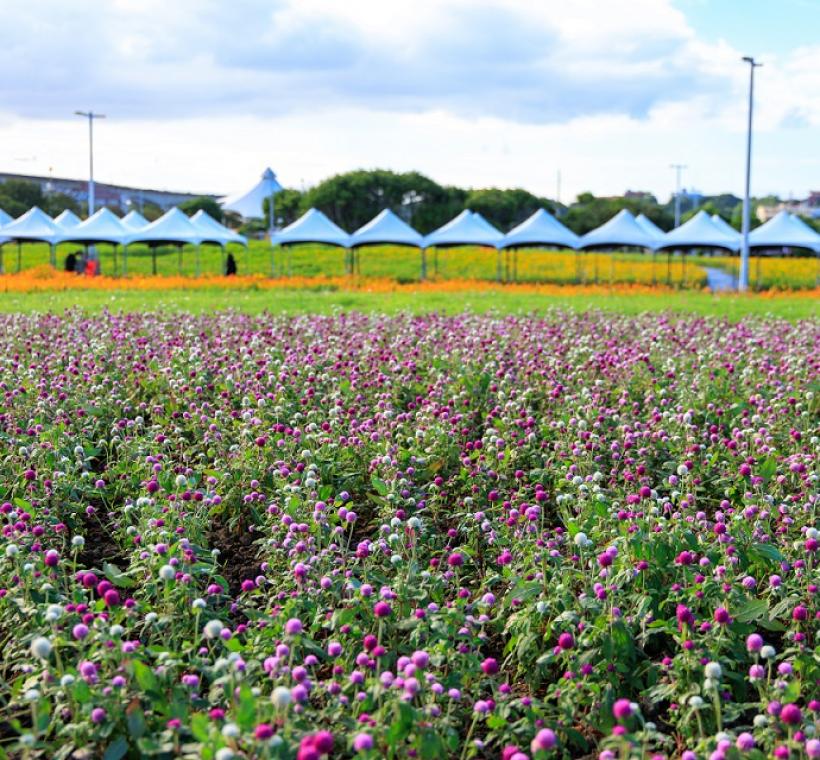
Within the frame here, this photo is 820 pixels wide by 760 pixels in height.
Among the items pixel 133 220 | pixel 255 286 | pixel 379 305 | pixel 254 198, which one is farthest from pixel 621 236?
pixel 254 198

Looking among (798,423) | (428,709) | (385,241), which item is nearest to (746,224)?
(385,241)

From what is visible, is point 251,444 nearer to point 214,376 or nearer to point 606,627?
point 214,376

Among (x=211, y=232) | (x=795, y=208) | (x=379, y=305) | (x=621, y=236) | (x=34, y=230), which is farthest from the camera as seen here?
(x=795, y=208)

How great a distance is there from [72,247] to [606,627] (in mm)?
59658

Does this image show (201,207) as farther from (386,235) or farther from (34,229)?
(386,235)

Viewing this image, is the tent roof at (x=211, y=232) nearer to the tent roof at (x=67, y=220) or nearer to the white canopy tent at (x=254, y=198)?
the tent roof at (x=67, y=220)

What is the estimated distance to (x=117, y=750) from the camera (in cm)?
283

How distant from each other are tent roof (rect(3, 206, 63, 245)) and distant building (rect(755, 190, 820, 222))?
300 feet

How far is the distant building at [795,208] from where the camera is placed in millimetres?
122719

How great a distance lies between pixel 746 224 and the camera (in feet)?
103

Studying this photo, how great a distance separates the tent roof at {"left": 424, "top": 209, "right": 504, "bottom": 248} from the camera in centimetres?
3212

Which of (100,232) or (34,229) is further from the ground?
(34,229)

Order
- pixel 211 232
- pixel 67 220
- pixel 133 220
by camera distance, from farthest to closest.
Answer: pixel 133 220
pixel 67 220
pixel 211 232

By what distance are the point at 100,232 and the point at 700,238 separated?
19752mm
